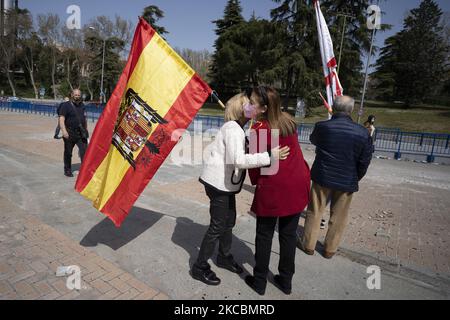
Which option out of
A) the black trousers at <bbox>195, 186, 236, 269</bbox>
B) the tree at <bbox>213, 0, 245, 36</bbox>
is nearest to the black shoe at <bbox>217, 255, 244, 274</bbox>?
the black trousers at <bbox>195, 186, 236, 269</bbox>

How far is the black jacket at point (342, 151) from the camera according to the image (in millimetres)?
3424

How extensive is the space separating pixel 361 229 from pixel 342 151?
203cm

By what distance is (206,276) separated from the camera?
3135 millimetres

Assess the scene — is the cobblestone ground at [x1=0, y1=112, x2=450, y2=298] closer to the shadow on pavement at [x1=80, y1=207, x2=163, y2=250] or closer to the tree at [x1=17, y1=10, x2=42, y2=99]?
the shadow on pavement at [x1=80, y1=207, x2=163, y2=250]

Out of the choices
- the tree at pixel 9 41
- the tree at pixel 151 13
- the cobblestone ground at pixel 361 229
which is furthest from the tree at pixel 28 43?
the cobblestone ground at pixel 361 229

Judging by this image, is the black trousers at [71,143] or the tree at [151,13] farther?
the tree at [151,13]

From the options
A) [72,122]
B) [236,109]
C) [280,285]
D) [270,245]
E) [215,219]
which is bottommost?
[280,285]

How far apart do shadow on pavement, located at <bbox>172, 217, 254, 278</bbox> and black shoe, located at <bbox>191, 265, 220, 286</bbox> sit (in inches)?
13.0

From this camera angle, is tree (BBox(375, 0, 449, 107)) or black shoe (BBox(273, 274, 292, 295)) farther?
tree (BBox(375, 0, 449, 107))

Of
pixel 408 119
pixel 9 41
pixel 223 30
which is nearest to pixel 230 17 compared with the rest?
pixel 223 30

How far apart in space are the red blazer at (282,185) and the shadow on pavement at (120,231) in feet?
6.74

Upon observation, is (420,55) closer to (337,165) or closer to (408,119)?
(408,119)

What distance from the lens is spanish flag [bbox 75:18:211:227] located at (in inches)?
123

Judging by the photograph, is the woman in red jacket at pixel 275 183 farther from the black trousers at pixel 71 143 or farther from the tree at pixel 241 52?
the tree at pixel 241 52
